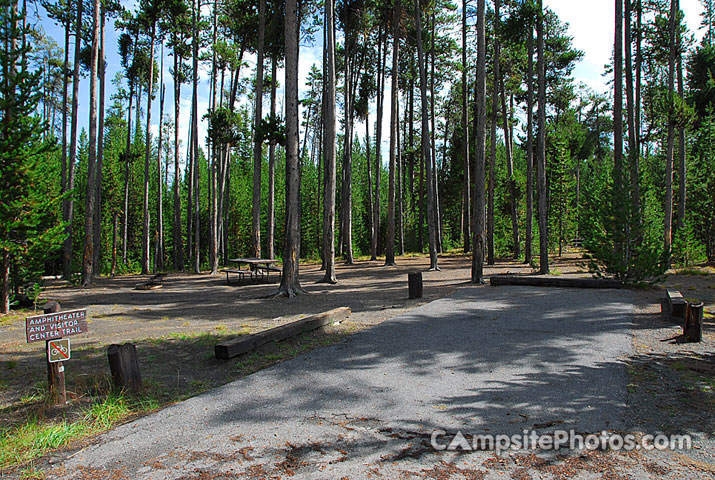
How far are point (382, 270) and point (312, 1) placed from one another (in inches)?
450

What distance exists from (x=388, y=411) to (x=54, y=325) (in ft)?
10.4

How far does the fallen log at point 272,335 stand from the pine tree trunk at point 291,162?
390 centimetres

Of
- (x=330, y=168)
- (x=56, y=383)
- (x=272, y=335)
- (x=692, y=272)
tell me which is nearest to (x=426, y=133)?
(x=330, y=168)

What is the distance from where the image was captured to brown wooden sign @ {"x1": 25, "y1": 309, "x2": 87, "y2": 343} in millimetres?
4047

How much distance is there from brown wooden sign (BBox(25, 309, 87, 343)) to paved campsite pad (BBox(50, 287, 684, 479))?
1.26m

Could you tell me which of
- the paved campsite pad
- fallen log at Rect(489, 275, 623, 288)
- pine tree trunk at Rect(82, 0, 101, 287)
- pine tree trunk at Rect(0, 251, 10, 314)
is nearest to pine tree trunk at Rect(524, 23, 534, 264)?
fallen log at Rect(489, 275, 623, 288)

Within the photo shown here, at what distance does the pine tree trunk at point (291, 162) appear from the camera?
37.1ft

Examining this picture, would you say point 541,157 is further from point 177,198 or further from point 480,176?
point 177,198

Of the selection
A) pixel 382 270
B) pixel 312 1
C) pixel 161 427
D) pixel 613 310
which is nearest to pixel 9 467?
pixel 161 427

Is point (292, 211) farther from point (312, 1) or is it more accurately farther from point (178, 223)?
point (178, 223)

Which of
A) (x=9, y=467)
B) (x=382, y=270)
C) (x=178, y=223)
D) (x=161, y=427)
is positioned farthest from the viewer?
(x=178, y=223)

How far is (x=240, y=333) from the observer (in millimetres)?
7125

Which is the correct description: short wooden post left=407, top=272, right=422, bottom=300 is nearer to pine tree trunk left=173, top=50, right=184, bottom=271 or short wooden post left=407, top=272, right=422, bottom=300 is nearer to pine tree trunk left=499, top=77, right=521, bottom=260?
pine tree trunk left=499, top=77, right=521, bottom=260

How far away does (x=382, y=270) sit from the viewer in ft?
60.5
